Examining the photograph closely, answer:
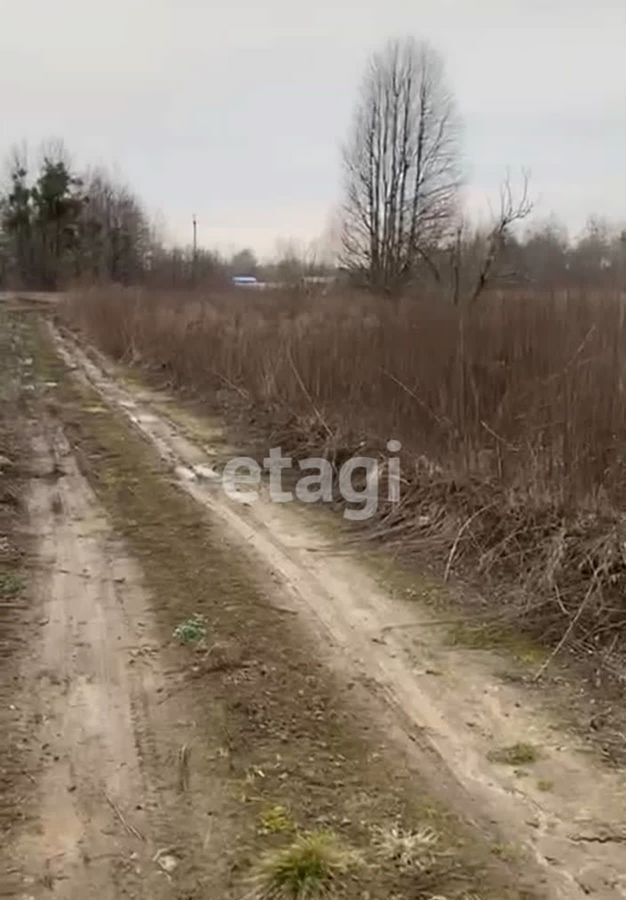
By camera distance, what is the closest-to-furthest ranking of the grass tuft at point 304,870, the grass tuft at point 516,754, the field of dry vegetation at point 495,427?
the grass tuft at point 304,870 < the grass tuft at point 516,754 < the field of dry vegetation at point 495,427

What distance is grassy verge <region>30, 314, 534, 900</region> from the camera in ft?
8.02

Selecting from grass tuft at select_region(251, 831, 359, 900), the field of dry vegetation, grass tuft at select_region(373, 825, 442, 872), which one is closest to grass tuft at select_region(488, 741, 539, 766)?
grass tuft at select_region(373, 825, 442, 872)

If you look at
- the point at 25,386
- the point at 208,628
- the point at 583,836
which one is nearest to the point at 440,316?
the point at 208,628

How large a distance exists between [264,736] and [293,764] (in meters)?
0.21

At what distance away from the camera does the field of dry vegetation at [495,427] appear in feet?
14.6

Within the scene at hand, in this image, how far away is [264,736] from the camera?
10.3ft

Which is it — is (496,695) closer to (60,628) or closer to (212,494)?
(60,628)

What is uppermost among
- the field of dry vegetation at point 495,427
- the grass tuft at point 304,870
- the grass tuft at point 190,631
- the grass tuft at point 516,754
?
the field of dry vegetation at point 495,427

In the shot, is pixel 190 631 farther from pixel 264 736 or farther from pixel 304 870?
pixel 304 870

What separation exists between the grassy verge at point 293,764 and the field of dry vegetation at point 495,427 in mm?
1224

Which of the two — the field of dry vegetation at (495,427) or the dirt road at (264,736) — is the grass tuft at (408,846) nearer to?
the dirt road at (264,736)

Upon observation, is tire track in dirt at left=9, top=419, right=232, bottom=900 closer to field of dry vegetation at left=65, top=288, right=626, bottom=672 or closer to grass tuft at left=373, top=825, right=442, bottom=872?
grass tuft at left=373, top=825, right=442, bottom=872

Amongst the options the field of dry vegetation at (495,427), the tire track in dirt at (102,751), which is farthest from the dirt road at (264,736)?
the field of dry vegetation at (495,427)

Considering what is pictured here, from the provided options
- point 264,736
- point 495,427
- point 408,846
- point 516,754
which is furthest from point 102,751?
point 495,427
